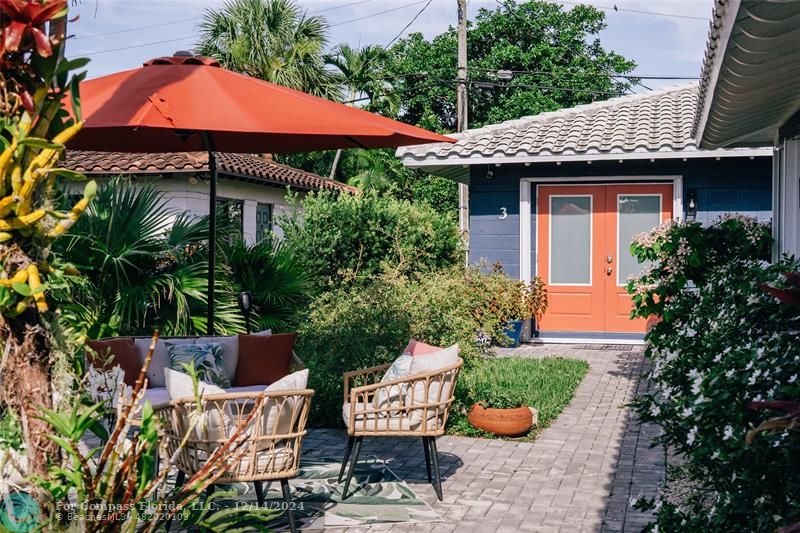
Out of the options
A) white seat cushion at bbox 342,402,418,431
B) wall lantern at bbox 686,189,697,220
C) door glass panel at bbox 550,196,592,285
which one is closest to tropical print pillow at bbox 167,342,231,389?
white seat cushion at bbox 342,402,418,431

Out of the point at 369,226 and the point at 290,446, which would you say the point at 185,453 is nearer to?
the point at 290,446

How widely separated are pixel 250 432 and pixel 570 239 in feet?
31.8

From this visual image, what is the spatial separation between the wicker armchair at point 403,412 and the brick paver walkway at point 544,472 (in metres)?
0.43

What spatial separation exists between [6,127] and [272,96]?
110 inches

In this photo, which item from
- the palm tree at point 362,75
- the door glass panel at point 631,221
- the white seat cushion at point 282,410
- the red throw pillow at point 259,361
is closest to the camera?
the white seat cushion at point 282,410

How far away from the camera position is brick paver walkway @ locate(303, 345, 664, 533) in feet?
16.5

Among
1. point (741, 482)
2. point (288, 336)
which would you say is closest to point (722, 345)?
point (741, 482)

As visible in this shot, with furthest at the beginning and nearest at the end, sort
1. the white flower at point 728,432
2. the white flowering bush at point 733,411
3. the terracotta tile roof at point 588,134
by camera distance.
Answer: the terracotta tile roof at point 588,134, the white flower at point 728,432, the white flowering bush at point 733,411

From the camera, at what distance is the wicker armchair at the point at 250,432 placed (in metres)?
4.40

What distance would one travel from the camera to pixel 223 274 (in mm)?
9156

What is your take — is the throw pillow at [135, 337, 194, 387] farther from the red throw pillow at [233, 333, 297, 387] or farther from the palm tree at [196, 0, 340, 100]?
the palm tree at [196, 0, 340, 100]

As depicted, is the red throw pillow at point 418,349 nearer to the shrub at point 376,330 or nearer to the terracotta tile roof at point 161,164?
the shrub at point 376,330

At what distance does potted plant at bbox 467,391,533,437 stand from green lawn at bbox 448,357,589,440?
0.09 m

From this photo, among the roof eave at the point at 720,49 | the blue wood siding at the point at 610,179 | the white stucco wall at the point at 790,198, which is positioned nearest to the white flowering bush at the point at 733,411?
the roof eave at the point at 720,49
